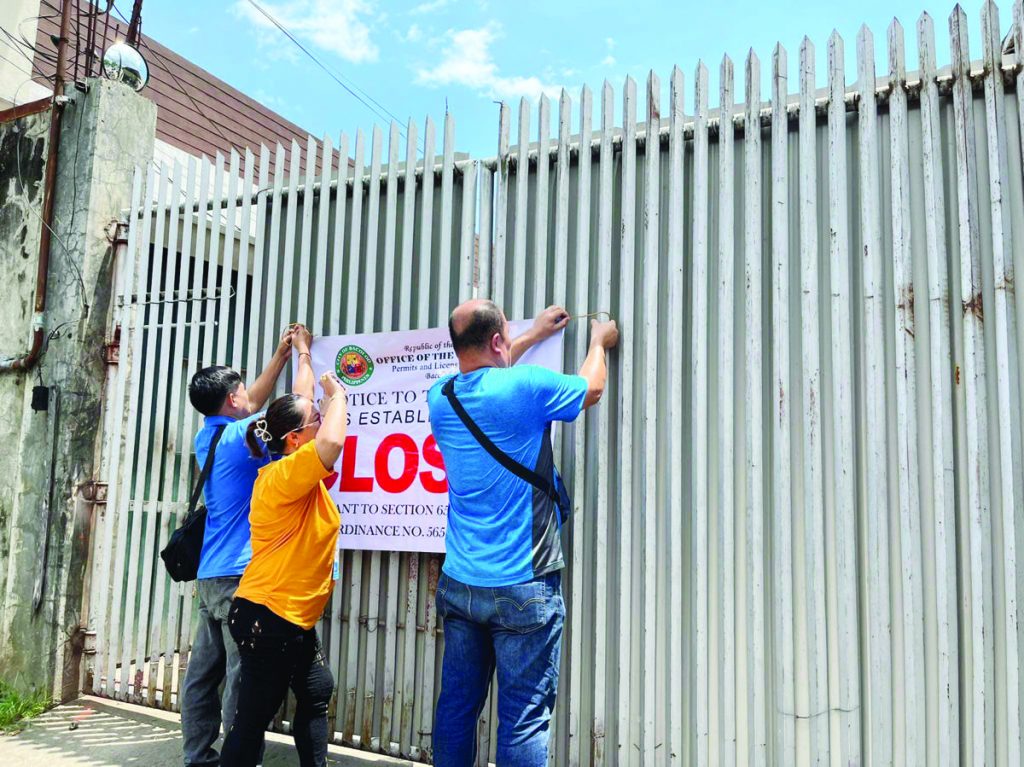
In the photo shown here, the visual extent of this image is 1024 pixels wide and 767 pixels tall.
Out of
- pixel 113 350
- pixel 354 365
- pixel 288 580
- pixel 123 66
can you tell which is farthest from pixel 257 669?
pixel 123 66

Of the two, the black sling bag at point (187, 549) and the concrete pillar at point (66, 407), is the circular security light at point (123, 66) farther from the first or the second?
the black sling bag at point (187, 549)

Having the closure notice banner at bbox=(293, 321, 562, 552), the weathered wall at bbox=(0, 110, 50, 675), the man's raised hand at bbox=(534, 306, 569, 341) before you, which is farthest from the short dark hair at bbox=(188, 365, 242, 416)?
the weathered wall at bbox=(0, 110, 50, 675)

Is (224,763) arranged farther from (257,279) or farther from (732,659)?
(257,279)

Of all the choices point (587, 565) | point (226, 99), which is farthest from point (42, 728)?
point (226, 99)

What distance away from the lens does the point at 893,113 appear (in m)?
3.22

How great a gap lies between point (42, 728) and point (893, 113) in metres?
5.32

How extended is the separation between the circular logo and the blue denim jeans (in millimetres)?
1562

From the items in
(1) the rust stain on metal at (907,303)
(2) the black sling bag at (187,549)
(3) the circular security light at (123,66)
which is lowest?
(2) the black sling bag at (187,549)

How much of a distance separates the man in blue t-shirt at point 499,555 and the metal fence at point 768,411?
63cm

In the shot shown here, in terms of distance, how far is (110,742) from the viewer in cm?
433

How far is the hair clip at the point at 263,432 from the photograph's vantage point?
3.28m

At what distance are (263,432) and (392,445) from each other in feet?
3.03

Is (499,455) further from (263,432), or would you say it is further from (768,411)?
(768,411)

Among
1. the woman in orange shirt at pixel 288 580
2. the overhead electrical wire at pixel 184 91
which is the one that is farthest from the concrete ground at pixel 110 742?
the overhead electrical wire at pixel 184 91
